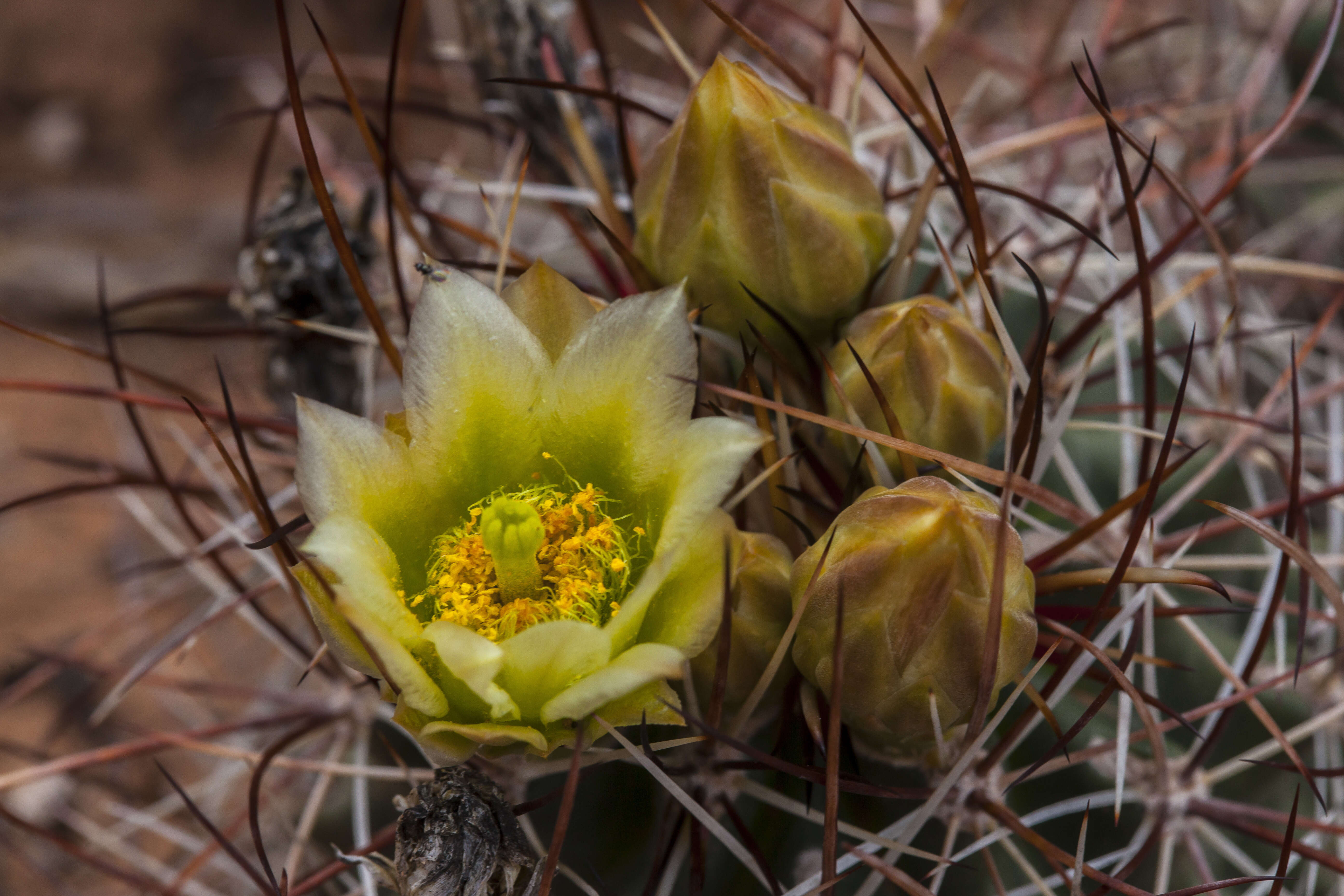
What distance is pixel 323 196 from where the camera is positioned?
76 cm

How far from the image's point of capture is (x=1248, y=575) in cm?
109

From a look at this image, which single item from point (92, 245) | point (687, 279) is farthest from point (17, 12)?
point (687, 279)

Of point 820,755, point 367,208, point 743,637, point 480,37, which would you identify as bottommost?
point 820,755

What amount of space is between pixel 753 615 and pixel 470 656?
0.21 m

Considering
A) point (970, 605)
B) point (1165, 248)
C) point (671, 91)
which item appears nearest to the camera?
point (970, 605)

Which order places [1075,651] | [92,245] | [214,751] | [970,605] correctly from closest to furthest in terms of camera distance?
[970,605] → [1075,651] → [214,751] → [92,245]

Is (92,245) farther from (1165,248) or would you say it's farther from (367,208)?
(1165,248)

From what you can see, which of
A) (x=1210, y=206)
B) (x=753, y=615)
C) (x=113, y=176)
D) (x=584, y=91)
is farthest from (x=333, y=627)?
(x=113, y=176)

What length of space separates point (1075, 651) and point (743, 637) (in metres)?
0.24

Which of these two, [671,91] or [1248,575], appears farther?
[671,91]

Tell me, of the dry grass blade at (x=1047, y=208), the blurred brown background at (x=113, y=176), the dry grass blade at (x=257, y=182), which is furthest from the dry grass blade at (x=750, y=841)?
the blurred brown background at (x=113, y=176)

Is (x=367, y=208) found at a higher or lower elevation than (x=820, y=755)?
higher

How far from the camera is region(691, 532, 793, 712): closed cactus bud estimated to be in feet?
2.30

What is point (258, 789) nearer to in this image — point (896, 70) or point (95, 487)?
point (95, 487)
